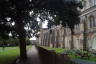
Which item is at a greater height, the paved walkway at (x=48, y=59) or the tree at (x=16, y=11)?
the tree at (x=16, y=11)

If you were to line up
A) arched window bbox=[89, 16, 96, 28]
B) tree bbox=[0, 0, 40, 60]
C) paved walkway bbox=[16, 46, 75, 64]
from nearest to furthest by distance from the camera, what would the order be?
tree bbox=[0, 0, 40, 60] → paved walkway bbox=[16, 46, 75, 64] → arched window bbox=[89, 16, 96, 28]

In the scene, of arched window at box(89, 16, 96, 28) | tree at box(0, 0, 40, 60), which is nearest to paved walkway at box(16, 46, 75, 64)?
tree at box(0, 0, 40, 60)

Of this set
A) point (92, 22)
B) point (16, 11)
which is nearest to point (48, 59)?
point (16, 11)

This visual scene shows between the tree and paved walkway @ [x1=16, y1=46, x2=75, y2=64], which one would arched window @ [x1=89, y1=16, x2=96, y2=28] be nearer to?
paved walkway @ [x1=16, y1=46, x2=75, y2=64]

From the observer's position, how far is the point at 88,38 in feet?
120

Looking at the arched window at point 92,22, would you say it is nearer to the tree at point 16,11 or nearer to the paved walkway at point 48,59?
the paved walkway at point 48,59

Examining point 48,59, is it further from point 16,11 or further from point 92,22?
point 92,22

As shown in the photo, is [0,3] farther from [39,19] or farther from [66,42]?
[66,42]

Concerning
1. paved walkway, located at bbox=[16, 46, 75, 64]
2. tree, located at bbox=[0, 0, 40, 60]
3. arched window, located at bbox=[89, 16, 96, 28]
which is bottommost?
paved walkway, located at bbox=[16, 46, 75, 64]

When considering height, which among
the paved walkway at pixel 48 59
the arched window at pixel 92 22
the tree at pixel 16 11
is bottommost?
the paved walkway at pixel 48 59

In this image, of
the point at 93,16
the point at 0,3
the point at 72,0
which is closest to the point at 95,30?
the point at 93,16

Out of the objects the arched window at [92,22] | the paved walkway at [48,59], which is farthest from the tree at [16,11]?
the arched window at [92,22]

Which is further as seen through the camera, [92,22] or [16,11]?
[92,22]

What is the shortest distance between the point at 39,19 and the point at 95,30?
53.3ft
